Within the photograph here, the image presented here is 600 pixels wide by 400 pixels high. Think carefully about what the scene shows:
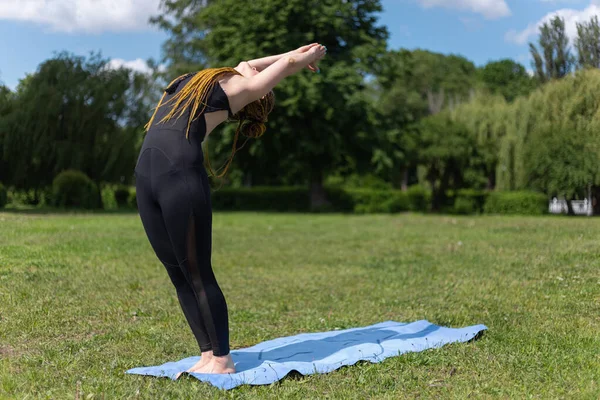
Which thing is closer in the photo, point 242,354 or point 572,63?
point 242,354

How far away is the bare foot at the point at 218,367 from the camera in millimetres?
3838

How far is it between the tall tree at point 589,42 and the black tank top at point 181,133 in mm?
→ 5933

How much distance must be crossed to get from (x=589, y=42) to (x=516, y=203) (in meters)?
18.7

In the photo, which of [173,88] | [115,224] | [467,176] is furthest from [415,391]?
[467,176]

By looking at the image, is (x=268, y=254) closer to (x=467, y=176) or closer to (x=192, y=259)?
(x=192, y=259)

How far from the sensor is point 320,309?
262 inches

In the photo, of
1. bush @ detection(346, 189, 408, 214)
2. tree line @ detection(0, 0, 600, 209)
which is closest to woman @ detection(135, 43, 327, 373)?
tree line @ detection(0, 0, 600, 209)

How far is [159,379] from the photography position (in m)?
3.77

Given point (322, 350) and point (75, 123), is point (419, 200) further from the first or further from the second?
point (322, 350)

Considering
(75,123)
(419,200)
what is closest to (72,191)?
(75,123)

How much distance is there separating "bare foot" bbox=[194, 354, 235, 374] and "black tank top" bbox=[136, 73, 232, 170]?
135 centimetres

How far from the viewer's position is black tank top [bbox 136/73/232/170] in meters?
3.65

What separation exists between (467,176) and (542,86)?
22919 mm

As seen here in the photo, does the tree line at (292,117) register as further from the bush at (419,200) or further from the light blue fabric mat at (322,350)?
the light blue fabric mat at (322,350)
